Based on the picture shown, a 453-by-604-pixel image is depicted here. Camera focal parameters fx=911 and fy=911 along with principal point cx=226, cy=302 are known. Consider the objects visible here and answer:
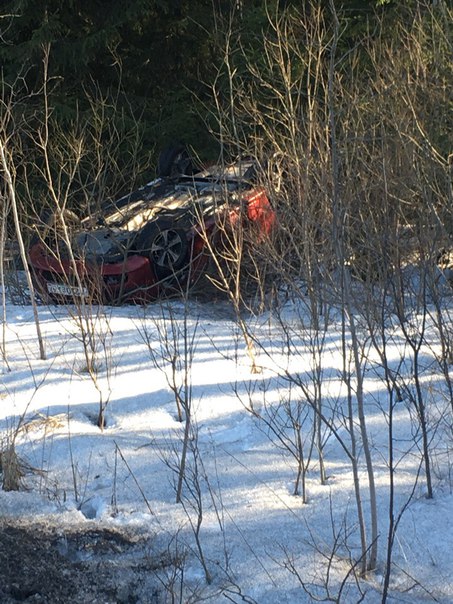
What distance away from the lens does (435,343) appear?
7.02 m

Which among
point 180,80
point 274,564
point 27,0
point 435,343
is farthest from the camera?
point 180,80

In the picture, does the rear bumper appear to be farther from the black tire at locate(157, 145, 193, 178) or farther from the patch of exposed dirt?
the patch of exposed dirt

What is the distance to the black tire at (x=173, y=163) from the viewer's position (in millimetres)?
11195

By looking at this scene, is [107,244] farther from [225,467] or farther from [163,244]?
[225,467]

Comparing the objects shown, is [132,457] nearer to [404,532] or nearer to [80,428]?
[80,428]

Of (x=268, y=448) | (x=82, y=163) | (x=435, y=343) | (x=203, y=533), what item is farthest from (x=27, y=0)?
(x=203, y=533)

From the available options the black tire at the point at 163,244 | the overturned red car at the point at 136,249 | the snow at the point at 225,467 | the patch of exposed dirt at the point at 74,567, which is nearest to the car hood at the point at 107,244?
the overturned red car at the point at 136,249

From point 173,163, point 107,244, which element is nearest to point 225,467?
point 107,244

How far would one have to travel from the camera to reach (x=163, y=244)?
30.5 feet

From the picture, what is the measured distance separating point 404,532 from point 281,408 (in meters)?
1.87

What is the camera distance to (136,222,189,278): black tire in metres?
9.25

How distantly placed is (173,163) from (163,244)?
→ 2.26 meters

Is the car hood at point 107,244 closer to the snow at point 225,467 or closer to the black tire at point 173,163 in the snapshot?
the snow at point 225,467

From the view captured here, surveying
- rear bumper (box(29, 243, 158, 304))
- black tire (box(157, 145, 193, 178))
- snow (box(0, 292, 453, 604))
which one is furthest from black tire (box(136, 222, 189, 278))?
black tire (box(157, 145, 193, 178))
